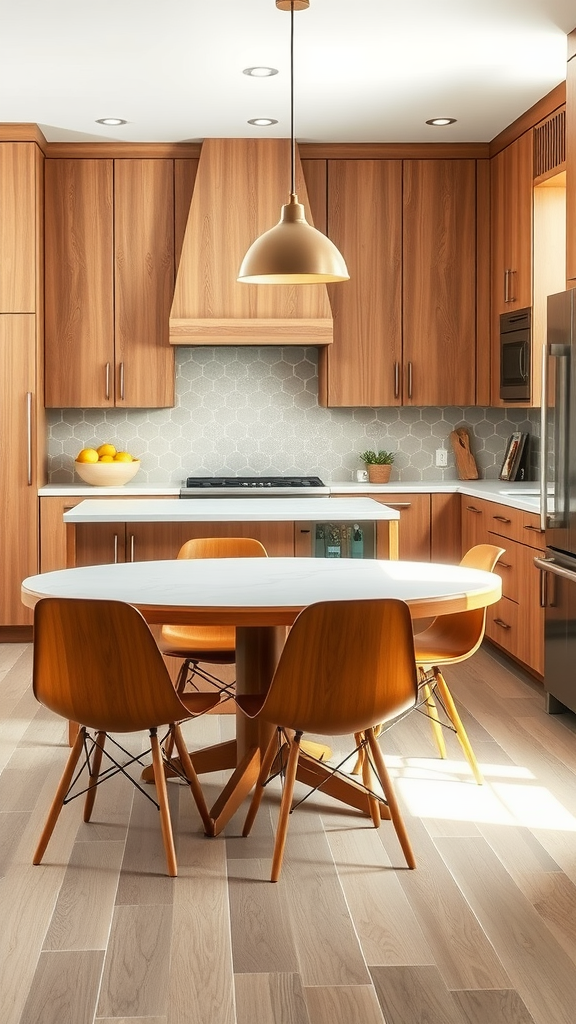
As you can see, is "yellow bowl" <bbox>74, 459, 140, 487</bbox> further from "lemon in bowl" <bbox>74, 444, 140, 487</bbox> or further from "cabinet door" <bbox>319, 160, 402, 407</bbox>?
"cabinet door" <bbox>319, 160, 402, 407</bbox>

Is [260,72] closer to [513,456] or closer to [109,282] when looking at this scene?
[109,282]

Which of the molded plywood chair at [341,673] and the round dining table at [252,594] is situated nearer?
the molded plywood chair at [341,673]

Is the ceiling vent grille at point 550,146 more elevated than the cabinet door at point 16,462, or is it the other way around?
the ceiling vent grille at point 550,146

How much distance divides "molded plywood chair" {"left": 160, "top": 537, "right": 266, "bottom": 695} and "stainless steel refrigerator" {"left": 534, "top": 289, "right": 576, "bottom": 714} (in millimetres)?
1132

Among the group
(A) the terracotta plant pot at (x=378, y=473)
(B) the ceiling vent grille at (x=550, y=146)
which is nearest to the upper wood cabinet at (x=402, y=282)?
(A) the terracotta plant pot at (x=378, y=473)

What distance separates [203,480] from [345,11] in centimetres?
273

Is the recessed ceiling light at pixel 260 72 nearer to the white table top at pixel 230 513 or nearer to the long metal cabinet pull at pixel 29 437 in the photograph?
the white table top at pixel 230 513

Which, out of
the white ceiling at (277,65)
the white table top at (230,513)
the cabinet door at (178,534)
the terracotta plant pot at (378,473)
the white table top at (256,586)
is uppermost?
the white ceiling at (277,65)

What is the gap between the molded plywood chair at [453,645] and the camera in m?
3.44

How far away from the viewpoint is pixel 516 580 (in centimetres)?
491

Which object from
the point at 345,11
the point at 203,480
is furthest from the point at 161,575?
the point at 203,480

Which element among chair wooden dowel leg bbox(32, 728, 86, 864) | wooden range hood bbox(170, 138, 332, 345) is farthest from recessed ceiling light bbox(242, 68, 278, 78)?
chair wooden dowel leg bbox(32, 728, 86, 864)

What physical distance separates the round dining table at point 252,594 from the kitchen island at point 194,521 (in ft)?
1.25

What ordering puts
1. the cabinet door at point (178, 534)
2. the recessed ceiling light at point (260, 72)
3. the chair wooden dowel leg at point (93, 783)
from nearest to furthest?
the chair wooden dowel leg at point (93, 783) < the cabinet door at point (178, 534) < the recessed ceiling light at point (260, 72)
